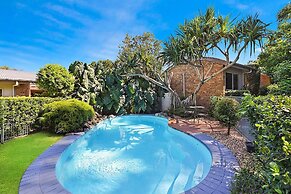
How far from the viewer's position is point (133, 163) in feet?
27.2

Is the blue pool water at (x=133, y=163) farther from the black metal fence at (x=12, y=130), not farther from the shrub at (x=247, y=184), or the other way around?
the black metal fence at (x=12, y=130)

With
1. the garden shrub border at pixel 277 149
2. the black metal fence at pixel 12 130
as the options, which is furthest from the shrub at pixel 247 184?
the black metal fence at pixel 12 130

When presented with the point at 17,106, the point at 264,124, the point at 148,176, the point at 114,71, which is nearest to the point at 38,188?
the point at 148,176

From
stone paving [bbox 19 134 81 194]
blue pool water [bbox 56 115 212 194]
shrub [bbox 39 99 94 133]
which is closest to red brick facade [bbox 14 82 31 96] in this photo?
shrub [bbox 39 99 94 133]

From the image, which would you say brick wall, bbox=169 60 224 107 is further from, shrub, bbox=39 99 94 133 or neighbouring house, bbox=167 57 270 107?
shrub, bbox=39 99 94 133

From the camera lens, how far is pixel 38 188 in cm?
506

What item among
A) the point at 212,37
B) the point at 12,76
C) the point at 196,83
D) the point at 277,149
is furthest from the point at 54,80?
the point at 277,149

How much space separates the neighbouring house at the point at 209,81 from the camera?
19328 mm

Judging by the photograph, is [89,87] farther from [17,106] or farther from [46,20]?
[17,106]

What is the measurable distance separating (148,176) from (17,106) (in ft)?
27.3

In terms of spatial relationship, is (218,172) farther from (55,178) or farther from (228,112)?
(228,112)

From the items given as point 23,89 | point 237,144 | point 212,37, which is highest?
point 212,37

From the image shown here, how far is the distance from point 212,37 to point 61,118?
1252 cm

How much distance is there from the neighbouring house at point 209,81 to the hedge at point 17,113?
1297 cm
